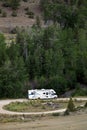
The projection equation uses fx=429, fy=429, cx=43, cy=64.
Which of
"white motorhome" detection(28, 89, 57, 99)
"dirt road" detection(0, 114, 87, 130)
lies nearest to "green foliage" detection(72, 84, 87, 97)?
"white motorhome" detection(28, 89, 57, 99)

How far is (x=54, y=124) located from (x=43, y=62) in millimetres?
27498

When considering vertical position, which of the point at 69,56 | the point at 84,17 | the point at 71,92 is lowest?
the point at 71,92

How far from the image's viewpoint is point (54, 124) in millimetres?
33281

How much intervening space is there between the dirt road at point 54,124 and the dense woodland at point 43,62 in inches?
759

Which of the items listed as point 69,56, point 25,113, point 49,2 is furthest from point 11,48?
point 49,2

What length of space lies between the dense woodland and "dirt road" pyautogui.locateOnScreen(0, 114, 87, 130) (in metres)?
19.3

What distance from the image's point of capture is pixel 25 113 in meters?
42.9

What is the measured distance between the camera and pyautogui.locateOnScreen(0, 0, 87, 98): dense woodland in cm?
5553

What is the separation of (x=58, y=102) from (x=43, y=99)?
3.24 m

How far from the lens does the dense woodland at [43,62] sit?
182ft

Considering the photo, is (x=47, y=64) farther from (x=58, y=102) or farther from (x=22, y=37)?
(x=58, y=102)

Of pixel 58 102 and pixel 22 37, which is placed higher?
pixel 22 37

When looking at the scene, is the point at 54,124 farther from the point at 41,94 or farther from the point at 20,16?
the point at 20,16

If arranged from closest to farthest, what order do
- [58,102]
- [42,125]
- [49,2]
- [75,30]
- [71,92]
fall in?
[42,125] < [58,102] < [71,92] < [75,30] < [49,2]
